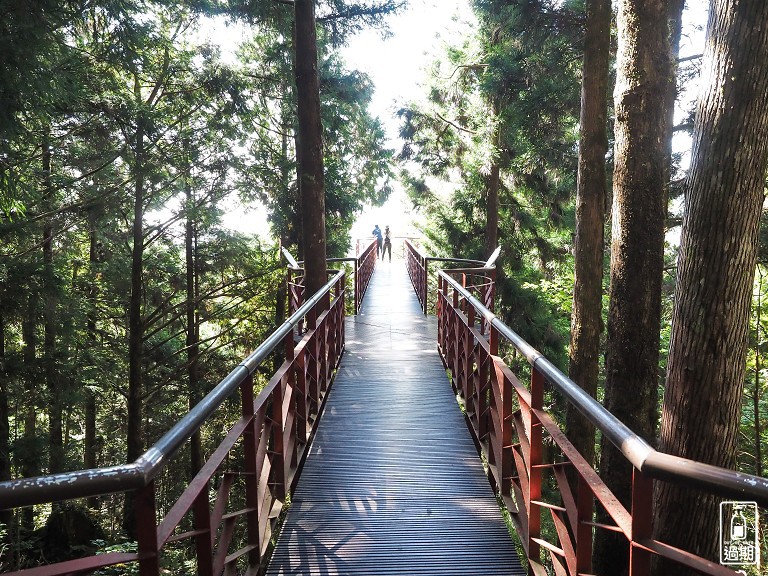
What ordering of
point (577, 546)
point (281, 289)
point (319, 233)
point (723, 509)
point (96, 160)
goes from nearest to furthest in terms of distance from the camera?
1. point (577, 546)
2. point (723, 509)
3. point (319, 233)
4. point (96, 160)
5. point (281, 289)

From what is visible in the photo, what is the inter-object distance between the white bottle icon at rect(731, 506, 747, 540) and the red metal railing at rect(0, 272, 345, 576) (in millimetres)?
2083

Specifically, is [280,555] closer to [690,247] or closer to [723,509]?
[723,509]

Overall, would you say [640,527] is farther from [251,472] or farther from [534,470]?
[251,472]

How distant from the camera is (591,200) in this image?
261 inches

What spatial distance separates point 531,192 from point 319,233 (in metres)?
8.47

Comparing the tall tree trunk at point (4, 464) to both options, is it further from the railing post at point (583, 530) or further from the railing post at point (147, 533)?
the railing post at point (583, 530)

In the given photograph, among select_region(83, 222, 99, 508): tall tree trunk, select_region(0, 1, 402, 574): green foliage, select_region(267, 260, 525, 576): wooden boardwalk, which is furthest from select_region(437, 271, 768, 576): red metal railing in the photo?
select_region(83, 222, 99, 508): tall tree trunk

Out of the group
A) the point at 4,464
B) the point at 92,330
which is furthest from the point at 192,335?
the point at 4,464

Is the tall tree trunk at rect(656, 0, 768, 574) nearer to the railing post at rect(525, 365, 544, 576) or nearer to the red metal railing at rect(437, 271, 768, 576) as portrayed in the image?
the red metal railing at rect(437, 271, 768, 576)

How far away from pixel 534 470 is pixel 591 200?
15.6 ft

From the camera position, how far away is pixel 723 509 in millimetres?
2680

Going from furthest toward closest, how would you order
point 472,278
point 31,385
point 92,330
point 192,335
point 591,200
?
point 192,335 → point 92,330 → point 472,278 → point 31,385 → point 591,200

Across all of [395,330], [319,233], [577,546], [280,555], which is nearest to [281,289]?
[395,330]

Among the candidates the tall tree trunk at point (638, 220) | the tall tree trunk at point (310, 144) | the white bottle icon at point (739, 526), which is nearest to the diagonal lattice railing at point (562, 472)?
the white bottle icon at point (739, 526)
